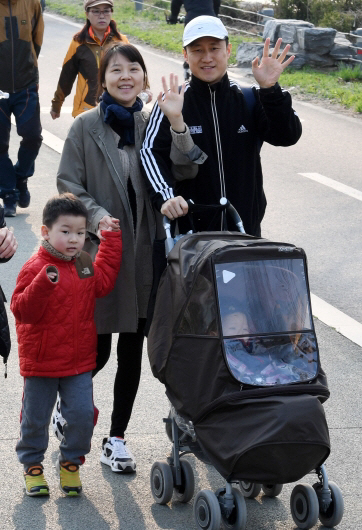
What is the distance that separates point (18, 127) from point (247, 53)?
406 inches

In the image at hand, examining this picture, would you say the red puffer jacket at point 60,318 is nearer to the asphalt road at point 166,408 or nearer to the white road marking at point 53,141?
the asphalt road at point 166,408

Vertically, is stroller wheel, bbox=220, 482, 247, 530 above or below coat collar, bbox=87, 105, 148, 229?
below

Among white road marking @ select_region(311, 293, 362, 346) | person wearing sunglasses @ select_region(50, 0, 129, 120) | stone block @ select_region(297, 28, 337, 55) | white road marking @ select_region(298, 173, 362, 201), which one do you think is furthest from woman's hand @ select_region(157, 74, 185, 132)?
stone block @ select_region(297, 28, 337, 55)

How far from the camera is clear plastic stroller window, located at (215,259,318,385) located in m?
3.60

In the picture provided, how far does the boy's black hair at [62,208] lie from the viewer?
4.05 metres

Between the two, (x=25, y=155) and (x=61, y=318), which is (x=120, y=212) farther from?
(x=25, y=155)

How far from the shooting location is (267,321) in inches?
144

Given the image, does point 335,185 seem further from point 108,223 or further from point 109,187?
point 108,223

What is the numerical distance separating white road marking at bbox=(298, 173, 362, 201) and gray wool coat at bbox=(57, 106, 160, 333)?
6.02m

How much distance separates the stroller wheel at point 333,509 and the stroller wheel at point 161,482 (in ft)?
2.08

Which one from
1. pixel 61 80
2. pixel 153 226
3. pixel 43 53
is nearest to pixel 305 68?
pixel 43 53

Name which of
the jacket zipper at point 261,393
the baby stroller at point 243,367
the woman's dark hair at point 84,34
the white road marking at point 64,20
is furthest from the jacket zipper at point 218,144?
the white road marking at point 64,20

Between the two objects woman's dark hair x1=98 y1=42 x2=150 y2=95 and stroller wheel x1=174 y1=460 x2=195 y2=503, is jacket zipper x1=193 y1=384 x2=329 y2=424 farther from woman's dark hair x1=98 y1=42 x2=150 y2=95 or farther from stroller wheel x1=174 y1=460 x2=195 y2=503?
woman's dark hair x1=98 y1=42 x2=150 y2=95

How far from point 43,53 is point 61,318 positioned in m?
17.4
